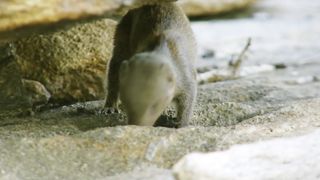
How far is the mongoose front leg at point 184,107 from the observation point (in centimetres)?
342

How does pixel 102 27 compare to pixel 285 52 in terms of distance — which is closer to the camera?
pixel 102 27

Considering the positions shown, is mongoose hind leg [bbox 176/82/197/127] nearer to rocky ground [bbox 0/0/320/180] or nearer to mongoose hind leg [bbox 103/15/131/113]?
rocky ground [bbox 0/0/320/180]

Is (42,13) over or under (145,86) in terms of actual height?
over

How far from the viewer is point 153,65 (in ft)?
9.42

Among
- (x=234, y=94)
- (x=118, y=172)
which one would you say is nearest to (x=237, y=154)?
(x=118, y=172)

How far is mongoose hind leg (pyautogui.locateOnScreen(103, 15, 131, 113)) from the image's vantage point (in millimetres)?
3820

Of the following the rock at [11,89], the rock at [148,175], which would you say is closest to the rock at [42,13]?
the rock at [148,175]

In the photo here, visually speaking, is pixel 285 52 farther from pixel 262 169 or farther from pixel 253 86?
pixel 262 169

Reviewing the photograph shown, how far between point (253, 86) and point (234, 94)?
1.42 feet

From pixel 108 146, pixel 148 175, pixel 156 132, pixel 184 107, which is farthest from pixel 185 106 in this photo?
pixel 148 175

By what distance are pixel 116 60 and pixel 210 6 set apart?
493cm

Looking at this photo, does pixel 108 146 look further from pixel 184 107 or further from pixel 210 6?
pixel 210 6

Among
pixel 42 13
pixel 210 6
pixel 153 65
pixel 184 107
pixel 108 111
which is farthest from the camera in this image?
pixel 210 6

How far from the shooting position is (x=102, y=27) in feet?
14.6
